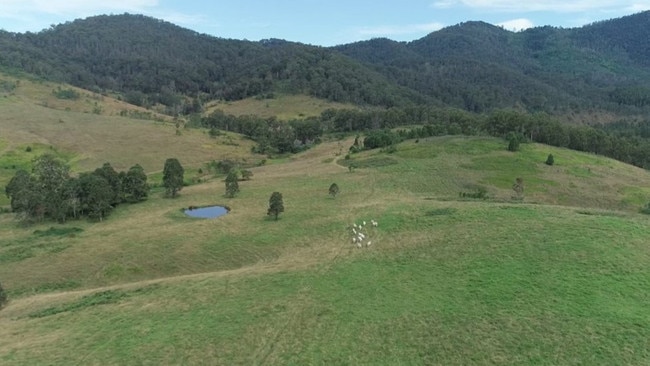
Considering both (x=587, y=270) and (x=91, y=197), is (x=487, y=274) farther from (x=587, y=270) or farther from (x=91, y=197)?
(x=91, y=197)

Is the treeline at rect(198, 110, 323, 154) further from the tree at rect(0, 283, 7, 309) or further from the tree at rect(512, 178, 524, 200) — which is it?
the tree at rect(0, 283, 7, 309)

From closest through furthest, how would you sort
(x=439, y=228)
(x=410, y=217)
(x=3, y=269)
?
(x=3, y=269) < (x=439, y=228) < (x=410, y=217)

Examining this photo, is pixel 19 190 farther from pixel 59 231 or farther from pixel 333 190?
pixel 333 190

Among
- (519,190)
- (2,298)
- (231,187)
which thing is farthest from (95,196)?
(519,190)

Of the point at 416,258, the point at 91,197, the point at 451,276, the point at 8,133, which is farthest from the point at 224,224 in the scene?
the point at 8,133

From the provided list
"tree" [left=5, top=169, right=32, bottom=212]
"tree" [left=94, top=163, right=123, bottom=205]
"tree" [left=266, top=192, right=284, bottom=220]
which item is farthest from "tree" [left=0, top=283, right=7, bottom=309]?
"tree" [left=94, top=163, right=123, bottom=205]

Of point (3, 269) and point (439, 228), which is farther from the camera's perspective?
point (439, 228)

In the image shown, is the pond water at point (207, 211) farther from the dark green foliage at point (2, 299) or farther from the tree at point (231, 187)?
the dark green foliage at point (2, 299)
